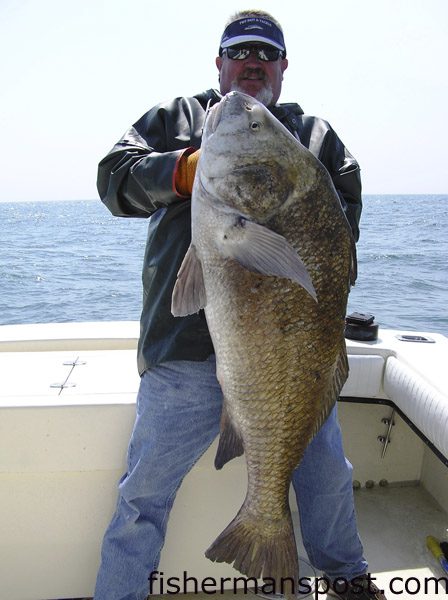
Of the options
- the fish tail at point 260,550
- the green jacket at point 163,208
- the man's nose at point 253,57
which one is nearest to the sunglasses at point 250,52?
the man's nose at point 253,57

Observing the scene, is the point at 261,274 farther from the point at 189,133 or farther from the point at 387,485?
the point at 387,485

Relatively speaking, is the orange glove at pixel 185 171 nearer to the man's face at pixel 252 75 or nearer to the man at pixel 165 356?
the man at pixel 165 356

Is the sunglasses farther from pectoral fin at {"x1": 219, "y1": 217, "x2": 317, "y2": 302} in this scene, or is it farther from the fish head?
pectoral fin at {"x1": 219, "y1": 217, "x2": 317, "y2": 302}

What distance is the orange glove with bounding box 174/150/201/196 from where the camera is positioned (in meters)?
2.18

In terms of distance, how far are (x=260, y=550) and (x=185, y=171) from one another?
141 centimetres

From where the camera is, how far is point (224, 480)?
292 cm

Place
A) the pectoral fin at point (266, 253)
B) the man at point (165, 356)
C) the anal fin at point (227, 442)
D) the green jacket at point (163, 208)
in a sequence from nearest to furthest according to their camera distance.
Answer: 1. the pectoral fin at point (266, 253)
2. the anal fin at point (227, 442)
3. the green jacket at point (163, 208)
4. the man at point (165, 356)

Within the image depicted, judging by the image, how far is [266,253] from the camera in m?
1.96

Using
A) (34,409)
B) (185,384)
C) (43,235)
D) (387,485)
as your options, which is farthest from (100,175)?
(43,235)

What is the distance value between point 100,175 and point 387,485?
117 inches

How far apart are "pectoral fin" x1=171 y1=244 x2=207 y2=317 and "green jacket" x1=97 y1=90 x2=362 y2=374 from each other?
31 centimetres

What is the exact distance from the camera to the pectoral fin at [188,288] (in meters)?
2.12

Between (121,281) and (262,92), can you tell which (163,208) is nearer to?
(262,92)

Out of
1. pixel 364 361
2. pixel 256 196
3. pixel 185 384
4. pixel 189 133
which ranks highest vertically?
pixel 189 133
